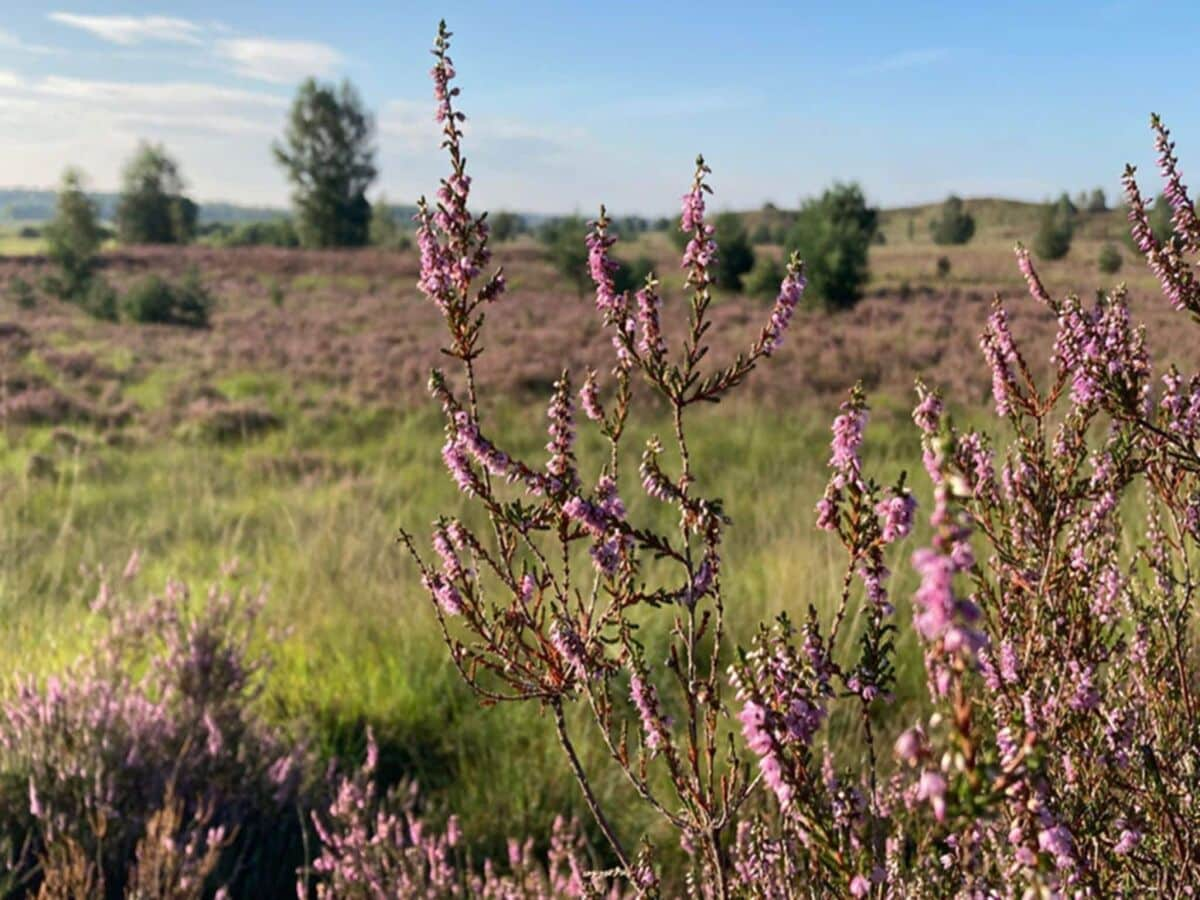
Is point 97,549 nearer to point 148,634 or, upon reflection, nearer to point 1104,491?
point 148,634

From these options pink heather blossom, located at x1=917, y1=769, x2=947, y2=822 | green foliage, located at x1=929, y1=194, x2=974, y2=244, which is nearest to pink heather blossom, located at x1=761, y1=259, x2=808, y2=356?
pink heather blossom, located at x1=917, y1=769, x2=947, y2=822

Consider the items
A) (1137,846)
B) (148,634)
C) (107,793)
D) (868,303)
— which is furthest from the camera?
(868,303)

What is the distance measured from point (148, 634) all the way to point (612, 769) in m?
2.41

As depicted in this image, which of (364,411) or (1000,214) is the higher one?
(1000,214)

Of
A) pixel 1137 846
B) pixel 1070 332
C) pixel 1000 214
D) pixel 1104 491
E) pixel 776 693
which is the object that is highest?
pixel 1000 214

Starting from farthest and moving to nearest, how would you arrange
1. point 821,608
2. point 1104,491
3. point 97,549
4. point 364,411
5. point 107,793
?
1. point 364,411
2. point 97,549
3. point 821,608
4. point 107,793
5. point 1104,491

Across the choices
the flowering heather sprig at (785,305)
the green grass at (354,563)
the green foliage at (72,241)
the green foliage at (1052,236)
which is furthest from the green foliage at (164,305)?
the green foliage at (1052,236)

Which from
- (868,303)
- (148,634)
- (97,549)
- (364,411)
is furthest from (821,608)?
(868,303)

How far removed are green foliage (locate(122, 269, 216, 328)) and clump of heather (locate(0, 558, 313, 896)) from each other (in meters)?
25.3

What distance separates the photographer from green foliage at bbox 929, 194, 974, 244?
60.2 metres

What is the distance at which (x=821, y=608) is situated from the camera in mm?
5484

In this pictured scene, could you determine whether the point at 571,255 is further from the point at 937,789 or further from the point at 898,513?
the point at 937,789

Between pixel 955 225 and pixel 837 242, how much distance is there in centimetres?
3373

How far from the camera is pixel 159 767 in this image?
3.93m
